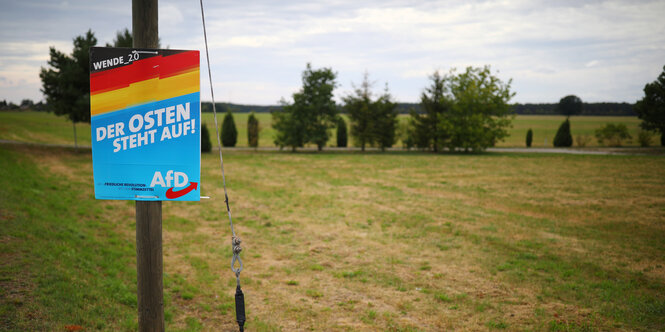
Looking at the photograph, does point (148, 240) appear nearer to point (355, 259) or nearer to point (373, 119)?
point (355, 259)

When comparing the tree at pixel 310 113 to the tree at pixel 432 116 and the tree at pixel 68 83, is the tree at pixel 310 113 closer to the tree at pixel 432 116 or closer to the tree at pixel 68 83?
the tree at pixel 432 116

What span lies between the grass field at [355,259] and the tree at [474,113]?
17287mm

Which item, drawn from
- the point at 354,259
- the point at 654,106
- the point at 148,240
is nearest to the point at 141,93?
the point at 148,240

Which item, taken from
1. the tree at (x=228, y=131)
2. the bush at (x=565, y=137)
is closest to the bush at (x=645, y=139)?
the bush at (x=565, y=137)

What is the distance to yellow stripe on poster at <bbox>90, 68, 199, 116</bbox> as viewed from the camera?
6.96ft

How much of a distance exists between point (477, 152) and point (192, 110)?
32.3 m

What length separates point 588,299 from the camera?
17.0 feet

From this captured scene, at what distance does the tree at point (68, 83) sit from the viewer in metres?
21.0

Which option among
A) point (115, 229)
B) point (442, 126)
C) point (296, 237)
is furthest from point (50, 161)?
point (442, 126)

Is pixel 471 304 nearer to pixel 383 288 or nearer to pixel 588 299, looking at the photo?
pixel 383 288

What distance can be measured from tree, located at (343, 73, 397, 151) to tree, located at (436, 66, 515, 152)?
448 cm

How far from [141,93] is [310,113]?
29170 millimetres

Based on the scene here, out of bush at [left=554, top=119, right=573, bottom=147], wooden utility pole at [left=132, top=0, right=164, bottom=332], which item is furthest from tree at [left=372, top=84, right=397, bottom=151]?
wooden utility pole at [left=132, top=0, right=164, bottom=332]

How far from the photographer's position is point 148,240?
229 cm
